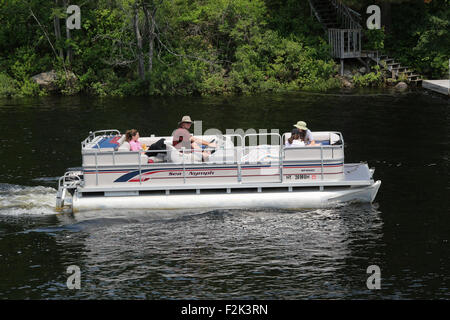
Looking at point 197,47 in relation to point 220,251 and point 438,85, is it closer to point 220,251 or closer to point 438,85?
point 438,85

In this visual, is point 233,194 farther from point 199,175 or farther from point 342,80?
point 342,80

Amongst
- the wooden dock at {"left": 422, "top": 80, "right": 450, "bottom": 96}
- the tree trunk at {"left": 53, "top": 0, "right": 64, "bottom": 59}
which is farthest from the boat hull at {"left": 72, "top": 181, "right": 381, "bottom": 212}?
the tree trunk at {"left": 53, "top": 0, "right": 64, "bottom": 59}

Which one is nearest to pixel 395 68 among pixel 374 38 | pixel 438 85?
pixel 374 38

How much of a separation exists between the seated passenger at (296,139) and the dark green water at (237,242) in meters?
1.91

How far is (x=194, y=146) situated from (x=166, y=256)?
432 centimetres

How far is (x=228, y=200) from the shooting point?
19.0 metres

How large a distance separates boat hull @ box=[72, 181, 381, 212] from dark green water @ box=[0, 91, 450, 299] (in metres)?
0.26

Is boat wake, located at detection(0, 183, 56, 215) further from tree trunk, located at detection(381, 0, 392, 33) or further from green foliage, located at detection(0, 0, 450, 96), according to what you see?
tree trunk, located at detection(381, 0, 392, 33)

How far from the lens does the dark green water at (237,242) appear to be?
14383 millimetres

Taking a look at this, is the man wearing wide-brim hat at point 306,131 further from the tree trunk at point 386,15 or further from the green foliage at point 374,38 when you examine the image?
the tree trunk at point 386,15

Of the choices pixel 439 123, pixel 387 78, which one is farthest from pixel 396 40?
pixel 439 123

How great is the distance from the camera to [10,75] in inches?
1673

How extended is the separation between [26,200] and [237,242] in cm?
680

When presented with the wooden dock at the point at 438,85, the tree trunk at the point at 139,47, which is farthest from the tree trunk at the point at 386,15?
the tree trunk at the point at 139,47
